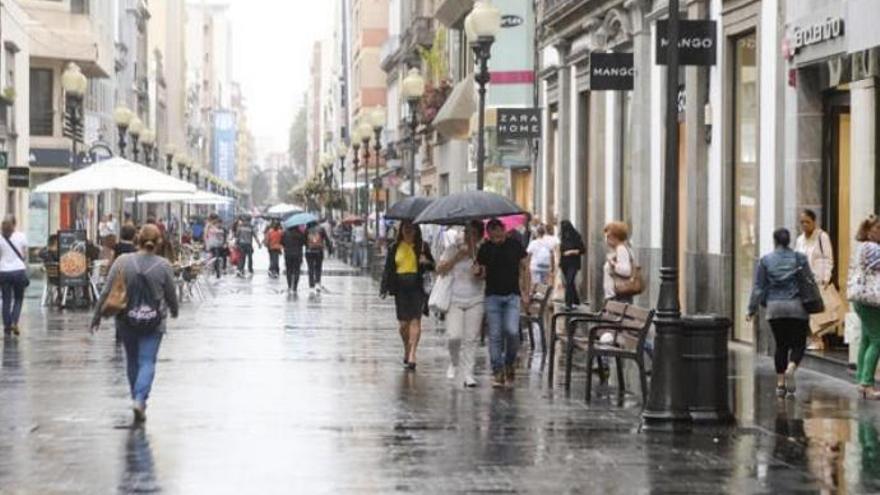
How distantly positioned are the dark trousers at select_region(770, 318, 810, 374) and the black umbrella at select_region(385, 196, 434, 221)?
19.6ft

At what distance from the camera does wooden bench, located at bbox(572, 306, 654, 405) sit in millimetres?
15344

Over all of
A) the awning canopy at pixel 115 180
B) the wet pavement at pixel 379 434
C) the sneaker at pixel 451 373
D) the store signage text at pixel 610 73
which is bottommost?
the wet pavement at pixel 379 434

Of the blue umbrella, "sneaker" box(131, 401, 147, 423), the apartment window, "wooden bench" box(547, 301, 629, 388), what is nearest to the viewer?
"sneaker" box(131, 401, 147, 423)

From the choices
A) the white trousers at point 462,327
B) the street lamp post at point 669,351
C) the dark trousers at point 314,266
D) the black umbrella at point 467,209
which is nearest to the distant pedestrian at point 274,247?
the dark trousers at point 314,266

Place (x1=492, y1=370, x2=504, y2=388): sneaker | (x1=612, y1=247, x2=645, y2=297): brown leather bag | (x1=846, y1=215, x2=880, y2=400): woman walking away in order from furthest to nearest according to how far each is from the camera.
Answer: (x1=612, y1=247, x2=645, y2=297): brown leather bag
(x1=492, y1=370, x2=504, y2=388): sneaker
(x1=846, y1=215, x2=880, y2=400): woman walking away

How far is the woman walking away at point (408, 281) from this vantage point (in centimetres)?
1956

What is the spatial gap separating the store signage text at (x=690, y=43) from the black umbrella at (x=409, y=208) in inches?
222

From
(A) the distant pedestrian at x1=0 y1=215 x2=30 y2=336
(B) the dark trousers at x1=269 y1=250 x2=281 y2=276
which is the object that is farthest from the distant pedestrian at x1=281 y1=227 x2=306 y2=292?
(A) the distant pedestrian at x1=0 y1=215 x2=30 y2=336

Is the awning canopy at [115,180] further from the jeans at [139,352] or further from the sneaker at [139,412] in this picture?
the sneaker at [139,412]

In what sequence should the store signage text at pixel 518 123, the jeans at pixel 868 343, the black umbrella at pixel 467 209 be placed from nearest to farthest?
the jeans at pixel 868 343
the black umbrella at pixel 467 209
the store signage text at pixel 518 123

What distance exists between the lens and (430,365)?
19891mm

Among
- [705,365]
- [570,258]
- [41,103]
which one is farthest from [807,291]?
[41,103]

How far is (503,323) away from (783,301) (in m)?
2.99

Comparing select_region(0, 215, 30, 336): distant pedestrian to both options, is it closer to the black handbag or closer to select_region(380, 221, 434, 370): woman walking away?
select_region(380, 221, 434, 370): woman walking away
